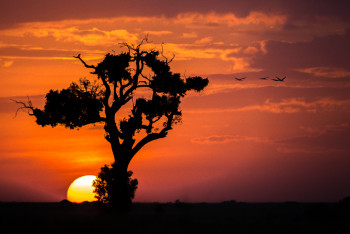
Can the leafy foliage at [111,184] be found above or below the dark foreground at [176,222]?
above

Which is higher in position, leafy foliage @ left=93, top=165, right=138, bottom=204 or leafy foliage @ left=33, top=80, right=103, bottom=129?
leafy foliage @ left=33, top=80, right=103, bottom=129

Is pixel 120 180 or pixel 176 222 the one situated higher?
pixel 120 180

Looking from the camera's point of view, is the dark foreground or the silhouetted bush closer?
the dark foreground

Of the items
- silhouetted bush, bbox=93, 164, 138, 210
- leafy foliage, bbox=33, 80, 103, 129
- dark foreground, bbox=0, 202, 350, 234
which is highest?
leafy foliage, bbox=33, 80, 103, 129

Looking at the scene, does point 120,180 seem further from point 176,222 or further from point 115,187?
point 176,222

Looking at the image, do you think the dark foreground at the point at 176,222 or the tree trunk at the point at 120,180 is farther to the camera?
the tree trunk at the point at 120,180

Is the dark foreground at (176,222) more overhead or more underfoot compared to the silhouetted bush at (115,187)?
more underfoot

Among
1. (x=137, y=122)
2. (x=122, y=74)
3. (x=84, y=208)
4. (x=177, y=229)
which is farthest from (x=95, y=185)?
(x=177, y=229)

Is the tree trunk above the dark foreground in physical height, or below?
above

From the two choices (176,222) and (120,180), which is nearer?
(176,222)

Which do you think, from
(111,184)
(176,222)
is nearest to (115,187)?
(111,184)

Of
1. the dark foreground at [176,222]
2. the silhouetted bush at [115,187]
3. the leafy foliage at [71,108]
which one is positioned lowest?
the dark foreground at [176,222]

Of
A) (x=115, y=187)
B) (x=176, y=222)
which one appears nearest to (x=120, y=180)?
(x=115, y=187)

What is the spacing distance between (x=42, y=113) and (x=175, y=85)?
1160 cm
